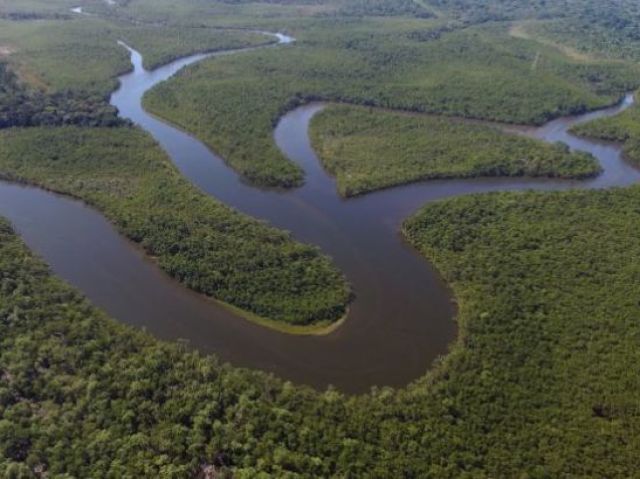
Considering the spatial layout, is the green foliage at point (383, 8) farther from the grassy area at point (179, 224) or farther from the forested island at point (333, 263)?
the grassy area at point (179, 224)

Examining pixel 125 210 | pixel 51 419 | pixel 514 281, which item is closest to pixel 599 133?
pixel 514 281

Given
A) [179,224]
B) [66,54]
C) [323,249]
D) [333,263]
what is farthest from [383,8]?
[333,263]

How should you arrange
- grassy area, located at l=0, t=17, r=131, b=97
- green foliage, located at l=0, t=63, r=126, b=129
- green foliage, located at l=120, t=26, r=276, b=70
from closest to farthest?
1. green foliage, located at l=0, t=63, r=126, b=129
2. grassy area, located at l=0, t=17, r=131, b=97
3. green foliage, located at l=120, t=26, r=276, b=70

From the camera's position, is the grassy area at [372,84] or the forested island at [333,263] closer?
the forested island at [333,263]

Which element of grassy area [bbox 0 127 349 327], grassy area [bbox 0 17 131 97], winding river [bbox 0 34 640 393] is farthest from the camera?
grassy area [bbox 0 17 131 97]

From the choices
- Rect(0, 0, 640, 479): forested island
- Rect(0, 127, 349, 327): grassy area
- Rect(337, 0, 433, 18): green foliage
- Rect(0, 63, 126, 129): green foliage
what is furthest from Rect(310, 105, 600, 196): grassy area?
Rect(337, 0, 433, 18): green foliage

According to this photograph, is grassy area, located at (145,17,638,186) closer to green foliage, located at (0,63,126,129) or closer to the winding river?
the winding river

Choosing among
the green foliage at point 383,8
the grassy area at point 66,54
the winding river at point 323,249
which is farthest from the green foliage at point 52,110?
the green foliage at point 383,8

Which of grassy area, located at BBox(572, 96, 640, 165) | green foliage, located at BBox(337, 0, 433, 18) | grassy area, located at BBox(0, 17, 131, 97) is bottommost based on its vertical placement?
grassy area, located at BBox(572, 96, 640, 165)
